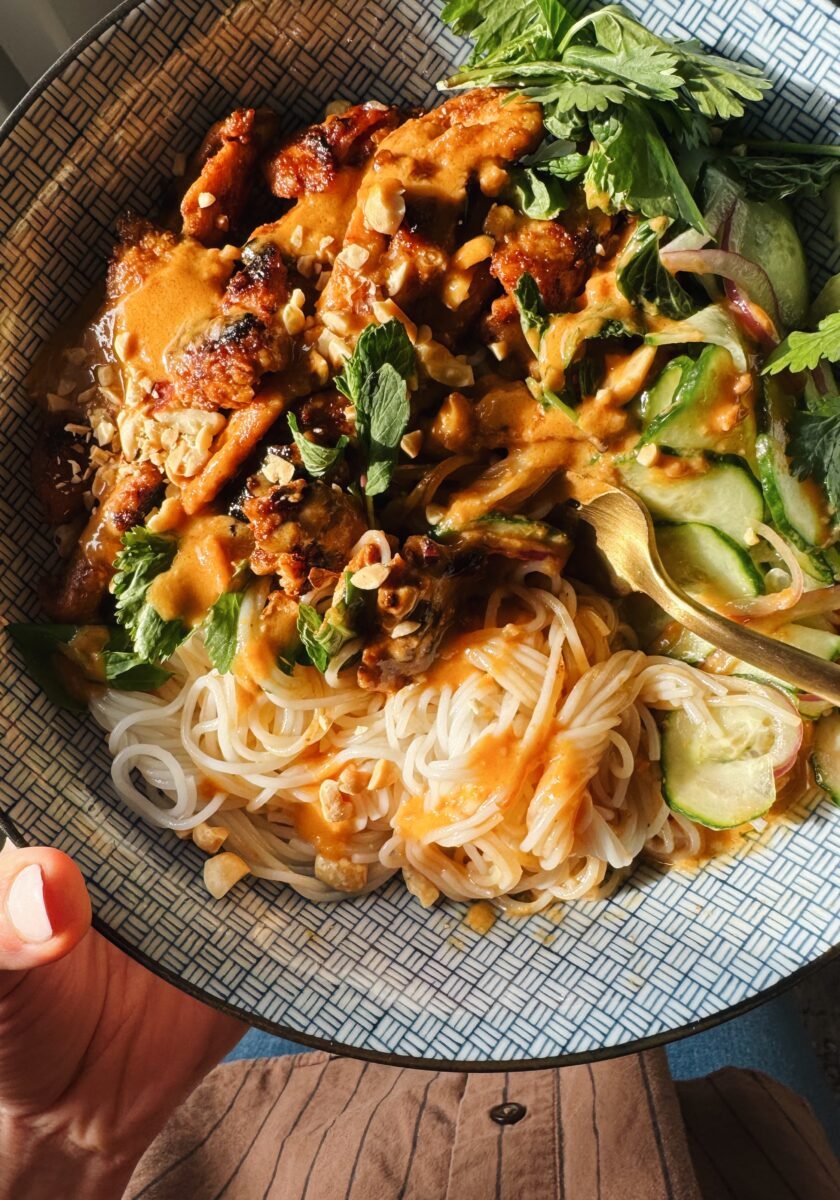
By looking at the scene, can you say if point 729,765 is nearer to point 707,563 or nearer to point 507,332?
point 707,563

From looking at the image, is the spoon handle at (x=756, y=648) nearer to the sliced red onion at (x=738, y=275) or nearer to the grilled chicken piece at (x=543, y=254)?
the sliced red onion at (x=738, y=275)

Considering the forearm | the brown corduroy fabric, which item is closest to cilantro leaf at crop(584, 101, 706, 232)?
the brown corduroy fabric

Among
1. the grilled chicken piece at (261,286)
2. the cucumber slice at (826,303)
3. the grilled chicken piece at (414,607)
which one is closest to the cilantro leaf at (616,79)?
the cucumber slice at (826,303)

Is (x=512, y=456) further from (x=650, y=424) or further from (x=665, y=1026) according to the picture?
(x=665, y=1026)

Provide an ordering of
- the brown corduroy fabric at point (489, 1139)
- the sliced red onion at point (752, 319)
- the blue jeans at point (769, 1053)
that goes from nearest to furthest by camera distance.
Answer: the sliced red onion at point (752, 319), the brown corduroy fabric at point (489, 1139), the blue jeans at point (769, 1053)

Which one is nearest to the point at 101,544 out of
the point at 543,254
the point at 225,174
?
the point at 225,174

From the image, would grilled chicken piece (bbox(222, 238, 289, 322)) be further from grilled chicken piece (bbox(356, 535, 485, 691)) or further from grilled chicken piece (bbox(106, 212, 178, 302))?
grilled chicken piece (bbox(356, 535, 485, 691))
